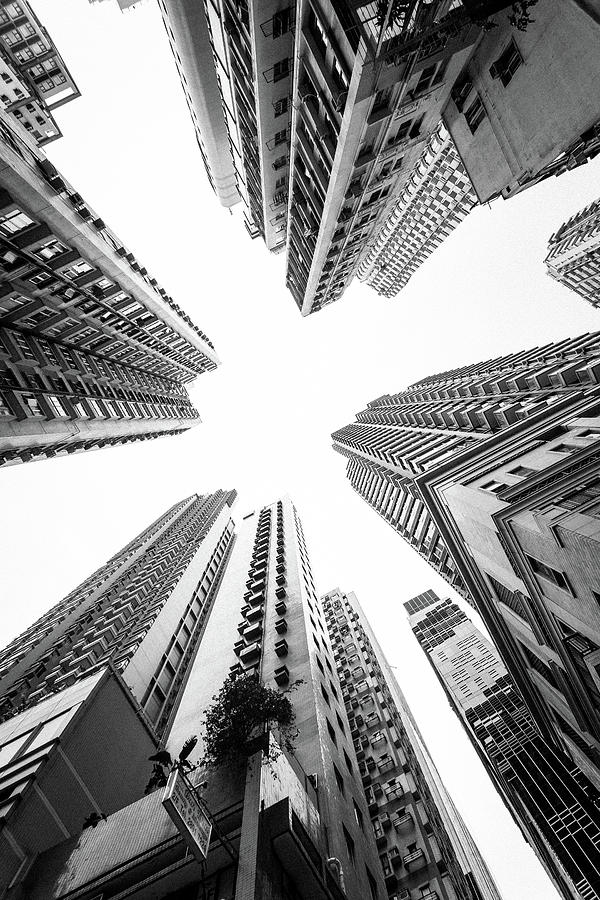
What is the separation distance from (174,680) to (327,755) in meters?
32.8

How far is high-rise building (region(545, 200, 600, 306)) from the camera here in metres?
93.2

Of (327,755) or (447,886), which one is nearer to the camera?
(327,755)

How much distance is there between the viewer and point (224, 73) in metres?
36.2

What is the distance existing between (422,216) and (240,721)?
320 ft

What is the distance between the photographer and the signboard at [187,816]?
12.4 meters

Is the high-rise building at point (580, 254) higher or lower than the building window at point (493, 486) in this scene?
higher

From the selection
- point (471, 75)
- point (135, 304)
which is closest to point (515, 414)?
point (471, 75)

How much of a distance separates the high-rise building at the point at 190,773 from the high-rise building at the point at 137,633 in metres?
0.30

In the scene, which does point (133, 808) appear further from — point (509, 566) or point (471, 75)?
point (471, 75)

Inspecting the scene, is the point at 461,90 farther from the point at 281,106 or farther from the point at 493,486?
the point at 493,486

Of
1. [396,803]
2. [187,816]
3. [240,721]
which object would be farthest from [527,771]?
[187,816]

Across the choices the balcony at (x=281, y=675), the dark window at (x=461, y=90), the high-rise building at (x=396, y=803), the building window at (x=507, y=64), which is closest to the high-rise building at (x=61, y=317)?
the dark window at (x=461, y=90)

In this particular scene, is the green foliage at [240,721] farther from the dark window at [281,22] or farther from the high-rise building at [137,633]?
the dark window at [281,22]

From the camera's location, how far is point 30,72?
68.9m
